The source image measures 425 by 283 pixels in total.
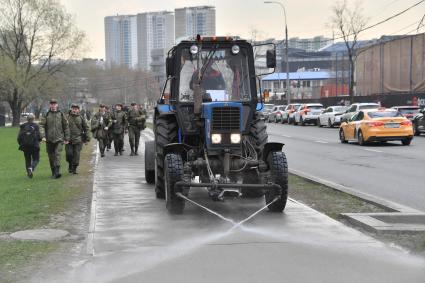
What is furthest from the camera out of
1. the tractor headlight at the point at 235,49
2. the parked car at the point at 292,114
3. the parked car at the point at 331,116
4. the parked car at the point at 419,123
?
Answer: the parked car at the point at 292,114

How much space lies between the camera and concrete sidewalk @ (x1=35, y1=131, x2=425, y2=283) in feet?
19.0

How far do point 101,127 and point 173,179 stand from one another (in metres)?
12.1

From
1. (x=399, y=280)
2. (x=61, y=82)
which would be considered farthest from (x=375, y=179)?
(x=61, y=82)

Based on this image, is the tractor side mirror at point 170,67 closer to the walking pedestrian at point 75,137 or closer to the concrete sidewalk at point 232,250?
the concrete sidewalk at point 232,250

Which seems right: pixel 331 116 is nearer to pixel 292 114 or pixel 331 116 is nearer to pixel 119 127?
pixel 292 114

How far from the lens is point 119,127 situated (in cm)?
2047

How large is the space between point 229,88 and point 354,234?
11.7ft

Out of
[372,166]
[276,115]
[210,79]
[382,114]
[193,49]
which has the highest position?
[193,49]

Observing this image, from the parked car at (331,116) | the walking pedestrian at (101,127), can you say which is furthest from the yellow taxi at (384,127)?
the parked car at (331,116)

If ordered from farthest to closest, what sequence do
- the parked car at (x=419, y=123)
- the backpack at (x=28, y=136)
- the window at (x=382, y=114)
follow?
the parked car at (x=419, y=123)
the window at (x=382, y=114)
the backpack at (x=28, y=136)

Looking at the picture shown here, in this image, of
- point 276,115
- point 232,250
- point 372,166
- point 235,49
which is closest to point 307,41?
point 276,115

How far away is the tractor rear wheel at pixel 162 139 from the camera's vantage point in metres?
9.86

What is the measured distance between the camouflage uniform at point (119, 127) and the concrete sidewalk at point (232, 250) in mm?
10803

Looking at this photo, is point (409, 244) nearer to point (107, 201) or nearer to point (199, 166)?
point (199, 166)
